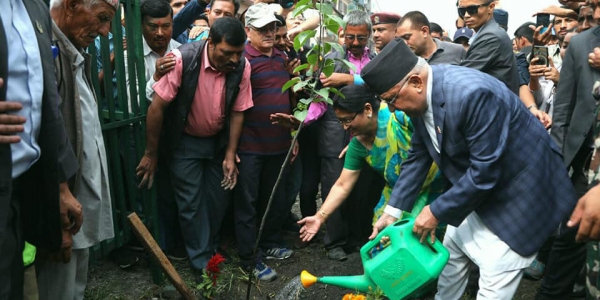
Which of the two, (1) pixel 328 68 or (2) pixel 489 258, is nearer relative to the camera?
(1) pixel 328 68

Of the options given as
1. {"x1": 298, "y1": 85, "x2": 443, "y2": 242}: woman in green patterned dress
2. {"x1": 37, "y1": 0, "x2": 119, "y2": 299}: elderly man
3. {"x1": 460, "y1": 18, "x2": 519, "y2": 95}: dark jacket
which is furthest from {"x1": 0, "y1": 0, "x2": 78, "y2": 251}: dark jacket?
{"x1": 460, "y1": 18, "x2": 519, "y2": 95}: dark jacket

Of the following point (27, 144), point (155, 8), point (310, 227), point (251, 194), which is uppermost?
point (155, 8)

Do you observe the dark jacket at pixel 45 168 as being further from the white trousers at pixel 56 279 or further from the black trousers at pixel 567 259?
the black trousers at pixel 567 259

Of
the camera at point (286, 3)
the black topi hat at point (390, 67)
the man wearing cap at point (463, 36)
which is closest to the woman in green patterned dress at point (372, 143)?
the black topi hat at point (390, 67)

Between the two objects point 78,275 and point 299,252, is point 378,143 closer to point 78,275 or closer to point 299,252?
point 299,252

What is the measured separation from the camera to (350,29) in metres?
4.54

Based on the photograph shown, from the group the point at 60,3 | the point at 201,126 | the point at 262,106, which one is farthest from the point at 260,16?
the point at 60,3

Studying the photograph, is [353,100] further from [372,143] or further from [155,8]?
[155,8]

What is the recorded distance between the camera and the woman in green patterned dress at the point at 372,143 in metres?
3.42

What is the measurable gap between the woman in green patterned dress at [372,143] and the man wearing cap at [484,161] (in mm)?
626

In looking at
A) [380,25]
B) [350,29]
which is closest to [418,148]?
[350,29]

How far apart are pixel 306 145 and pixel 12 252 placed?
3155mm

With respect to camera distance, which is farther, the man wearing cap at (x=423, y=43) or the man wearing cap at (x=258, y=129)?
the man wearing cap at (x=423, y=43)

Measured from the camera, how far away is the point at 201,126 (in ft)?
12.7
